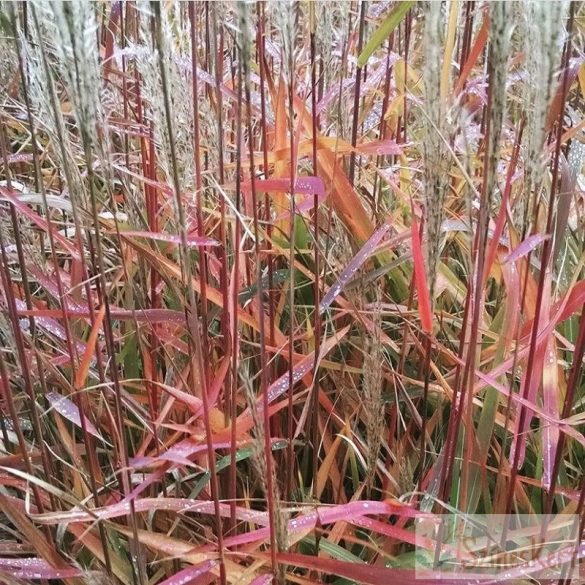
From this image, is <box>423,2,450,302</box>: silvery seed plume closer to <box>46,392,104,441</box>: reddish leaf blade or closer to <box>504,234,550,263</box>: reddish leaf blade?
<box>504,234,550,263</box>: reddish leaf blade

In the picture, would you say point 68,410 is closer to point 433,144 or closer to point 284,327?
point 284,327

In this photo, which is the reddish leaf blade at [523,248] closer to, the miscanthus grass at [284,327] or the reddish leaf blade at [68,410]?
the miscanthus grass at [284,327]

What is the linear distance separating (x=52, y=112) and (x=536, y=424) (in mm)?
671

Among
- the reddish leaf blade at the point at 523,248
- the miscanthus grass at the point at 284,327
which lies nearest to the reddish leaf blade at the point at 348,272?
the miscanthus grass at the point at 284,327

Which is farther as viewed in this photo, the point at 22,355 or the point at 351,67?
the point at 351,67

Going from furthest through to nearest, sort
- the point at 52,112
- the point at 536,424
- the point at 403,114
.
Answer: the point at 403,114 → the point at 536,424 → the point at 52,112

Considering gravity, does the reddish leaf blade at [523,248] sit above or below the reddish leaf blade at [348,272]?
above

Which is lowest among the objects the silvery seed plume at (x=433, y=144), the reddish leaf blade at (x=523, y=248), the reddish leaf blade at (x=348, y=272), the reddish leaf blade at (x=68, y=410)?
the reddish leaf blade at (x=68, y=410)

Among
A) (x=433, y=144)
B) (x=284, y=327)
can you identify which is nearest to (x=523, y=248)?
(x=433, y=144)

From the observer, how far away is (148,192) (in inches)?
34.9

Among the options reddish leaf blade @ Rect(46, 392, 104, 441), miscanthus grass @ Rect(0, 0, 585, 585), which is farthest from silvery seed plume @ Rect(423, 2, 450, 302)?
reddish leaf blade @ Rect(46, 392, 104, 441)

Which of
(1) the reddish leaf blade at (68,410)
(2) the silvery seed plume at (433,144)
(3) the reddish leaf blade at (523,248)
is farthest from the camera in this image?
(1) the reddish leaf blade at (68,410)

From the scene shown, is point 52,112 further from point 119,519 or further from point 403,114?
point 403,114

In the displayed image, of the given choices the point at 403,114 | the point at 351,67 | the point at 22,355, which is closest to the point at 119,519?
the point at 22,355
